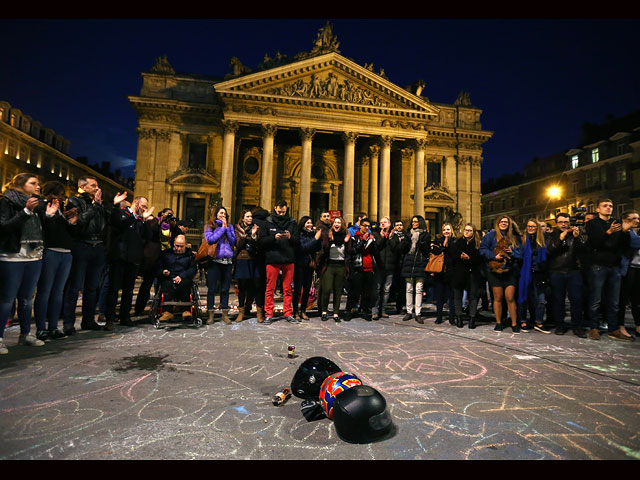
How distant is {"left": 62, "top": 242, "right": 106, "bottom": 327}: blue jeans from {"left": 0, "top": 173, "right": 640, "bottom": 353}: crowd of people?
0.06 ft

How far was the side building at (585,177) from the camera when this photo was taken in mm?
34312

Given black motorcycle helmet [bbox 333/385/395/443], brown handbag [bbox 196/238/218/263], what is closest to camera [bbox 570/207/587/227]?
black motorcycle helmet [bbox 333/385/395/443]

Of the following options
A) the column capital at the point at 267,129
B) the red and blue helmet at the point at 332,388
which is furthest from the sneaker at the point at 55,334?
the column capital at the point at 267,129

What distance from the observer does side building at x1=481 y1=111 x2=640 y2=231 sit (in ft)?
113

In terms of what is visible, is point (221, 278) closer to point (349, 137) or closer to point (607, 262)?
point (607, 262)

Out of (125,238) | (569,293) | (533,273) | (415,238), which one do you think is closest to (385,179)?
(415,238)

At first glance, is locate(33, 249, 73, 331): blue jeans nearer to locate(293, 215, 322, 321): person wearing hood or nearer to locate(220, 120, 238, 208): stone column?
locate(293, 215, 322, 321): person wearing hood

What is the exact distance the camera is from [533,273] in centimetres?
689

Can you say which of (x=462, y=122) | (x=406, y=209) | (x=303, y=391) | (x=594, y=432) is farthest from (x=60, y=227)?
(x=462, y=122)

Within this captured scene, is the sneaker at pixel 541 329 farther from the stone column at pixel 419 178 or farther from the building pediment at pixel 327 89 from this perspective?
the building pediment at pixel 327 89

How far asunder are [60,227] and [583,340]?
8519 millimetres

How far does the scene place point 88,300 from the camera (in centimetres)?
584

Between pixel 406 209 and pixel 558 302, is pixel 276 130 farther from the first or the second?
pixel 558 302
